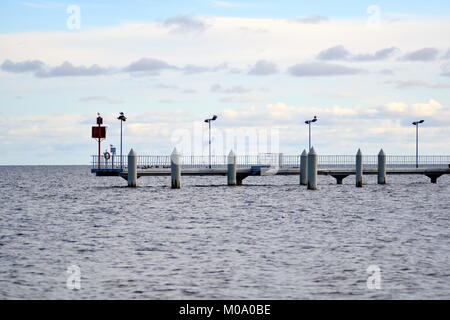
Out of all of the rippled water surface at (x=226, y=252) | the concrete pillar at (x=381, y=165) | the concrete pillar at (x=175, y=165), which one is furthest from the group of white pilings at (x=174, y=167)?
the concrete pillar at (x=381, y=165)

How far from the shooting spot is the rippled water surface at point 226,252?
1938 centimetres

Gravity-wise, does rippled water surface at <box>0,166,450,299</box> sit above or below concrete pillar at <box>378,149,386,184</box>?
below

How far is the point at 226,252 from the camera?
2612cm

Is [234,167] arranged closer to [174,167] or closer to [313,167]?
[174,167]

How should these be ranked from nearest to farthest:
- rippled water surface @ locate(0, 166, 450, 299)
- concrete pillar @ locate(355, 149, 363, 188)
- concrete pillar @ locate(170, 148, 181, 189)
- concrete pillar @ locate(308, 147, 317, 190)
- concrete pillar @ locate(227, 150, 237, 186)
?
rippled water surface @ locate(0, 166, 450, 299), concrete pillar @ locate(170, 148, 181, 189), concrete pillar @ locate(308, 147, 317, 190), concrete pillar @ locate(227, 150, 237, 186), concrete pillar @ locate(355, 149, 363, 188)

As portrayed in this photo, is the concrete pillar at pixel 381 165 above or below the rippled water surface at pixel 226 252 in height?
above

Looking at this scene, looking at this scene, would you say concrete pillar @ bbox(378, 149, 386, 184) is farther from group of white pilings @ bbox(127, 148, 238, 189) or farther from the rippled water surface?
the rippled water surface

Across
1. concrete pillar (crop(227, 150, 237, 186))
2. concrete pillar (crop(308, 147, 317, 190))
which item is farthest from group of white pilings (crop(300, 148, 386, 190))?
concrete pillar (crop(227, 150, 237, 186))

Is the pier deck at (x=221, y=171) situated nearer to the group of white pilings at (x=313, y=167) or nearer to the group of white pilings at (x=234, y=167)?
the group of white pilings at (x=234, y=167)

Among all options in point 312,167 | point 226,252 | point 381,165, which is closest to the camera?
point 226,252

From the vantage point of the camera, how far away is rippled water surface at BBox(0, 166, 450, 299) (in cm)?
1938

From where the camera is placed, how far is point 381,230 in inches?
1324

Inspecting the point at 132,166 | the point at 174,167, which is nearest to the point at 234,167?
the point at 174,167
